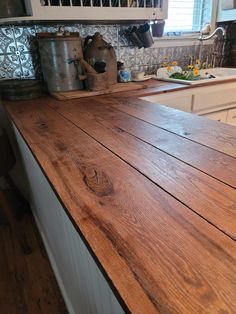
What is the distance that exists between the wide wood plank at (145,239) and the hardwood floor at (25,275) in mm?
865

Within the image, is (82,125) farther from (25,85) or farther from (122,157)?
(25,85)

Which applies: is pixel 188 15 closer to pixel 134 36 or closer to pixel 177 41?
pixel 177 41

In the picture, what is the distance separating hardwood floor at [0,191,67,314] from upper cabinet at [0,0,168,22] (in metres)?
1.03

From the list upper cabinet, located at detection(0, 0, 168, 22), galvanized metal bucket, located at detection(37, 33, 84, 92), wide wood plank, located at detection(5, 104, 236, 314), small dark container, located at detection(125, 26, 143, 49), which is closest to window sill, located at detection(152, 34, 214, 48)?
small dark container, located at detection(125, 26, 143, 49)

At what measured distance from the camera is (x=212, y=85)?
1.76m

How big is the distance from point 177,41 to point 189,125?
158cm

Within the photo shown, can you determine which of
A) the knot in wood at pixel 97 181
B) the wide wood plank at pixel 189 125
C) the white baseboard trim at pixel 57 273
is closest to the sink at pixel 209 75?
the wide wood plank at pixel 189 125

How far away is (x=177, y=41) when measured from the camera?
2.21 m

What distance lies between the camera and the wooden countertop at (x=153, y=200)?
35 centimetres

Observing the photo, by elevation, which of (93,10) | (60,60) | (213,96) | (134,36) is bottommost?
(213,96)

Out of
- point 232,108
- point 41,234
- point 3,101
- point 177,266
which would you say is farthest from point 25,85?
point 232,108

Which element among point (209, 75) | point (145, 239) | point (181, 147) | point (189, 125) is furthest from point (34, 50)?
point (145, 239)

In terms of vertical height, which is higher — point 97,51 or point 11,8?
point 11,8

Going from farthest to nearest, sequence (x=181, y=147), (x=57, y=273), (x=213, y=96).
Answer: (x=213, y=96) < (x=57, y=273) < (x=181, y=147)
